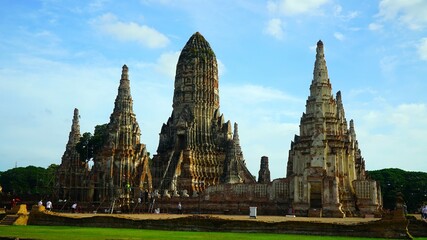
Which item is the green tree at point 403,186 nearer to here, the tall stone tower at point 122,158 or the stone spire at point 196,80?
the stone spire at point 196,80

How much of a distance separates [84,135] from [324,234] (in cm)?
7137

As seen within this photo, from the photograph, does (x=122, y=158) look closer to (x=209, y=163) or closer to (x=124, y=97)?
A: (x=124, y=97)

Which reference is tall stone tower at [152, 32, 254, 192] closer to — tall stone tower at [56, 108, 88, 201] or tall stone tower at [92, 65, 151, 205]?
tall stone tower at [92, 65, 151, 205]

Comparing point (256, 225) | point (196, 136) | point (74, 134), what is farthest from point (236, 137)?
point (256, 225)

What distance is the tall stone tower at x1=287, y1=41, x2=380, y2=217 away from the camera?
4809 cm

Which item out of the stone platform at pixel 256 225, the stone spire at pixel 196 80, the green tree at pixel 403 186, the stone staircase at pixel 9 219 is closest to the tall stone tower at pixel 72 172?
the stone spire at pixel 196 80

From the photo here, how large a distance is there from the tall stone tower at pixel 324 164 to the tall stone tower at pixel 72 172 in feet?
94.6

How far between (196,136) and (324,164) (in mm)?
34332

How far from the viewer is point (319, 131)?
169ft

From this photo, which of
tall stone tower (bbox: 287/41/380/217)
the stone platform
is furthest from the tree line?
the stone platform

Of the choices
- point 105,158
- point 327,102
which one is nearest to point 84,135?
point 105,158

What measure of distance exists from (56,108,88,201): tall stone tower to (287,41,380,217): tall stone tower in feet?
94.6

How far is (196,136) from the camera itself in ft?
269

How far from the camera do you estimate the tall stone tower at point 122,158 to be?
220 feet
